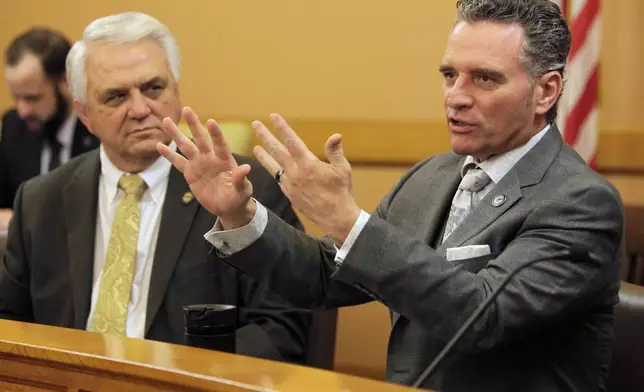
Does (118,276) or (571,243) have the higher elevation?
(571,243)

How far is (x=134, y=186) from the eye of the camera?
2484 millimetres

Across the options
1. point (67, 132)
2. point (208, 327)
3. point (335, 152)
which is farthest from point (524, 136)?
point (67, 132)

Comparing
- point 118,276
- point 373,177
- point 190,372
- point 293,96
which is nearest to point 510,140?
point 190,372

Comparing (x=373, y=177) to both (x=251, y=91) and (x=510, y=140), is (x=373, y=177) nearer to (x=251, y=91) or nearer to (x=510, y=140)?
(x=251, y=91)

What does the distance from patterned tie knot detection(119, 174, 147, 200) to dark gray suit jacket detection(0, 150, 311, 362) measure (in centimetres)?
8

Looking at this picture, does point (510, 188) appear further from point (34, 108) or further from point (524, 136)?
point (34, 108)

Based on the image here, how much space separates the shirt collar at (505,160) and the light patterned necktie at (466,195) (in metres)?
0.02

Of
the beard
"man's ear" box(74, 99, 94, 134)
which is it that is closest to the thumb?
"man's ear" box(74, 99, 94, 134)

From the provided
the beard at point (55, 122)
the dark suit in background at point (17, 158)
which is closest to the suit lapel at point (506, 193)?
the beard at point (55, 122)

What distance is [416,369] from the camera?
67.8 inches

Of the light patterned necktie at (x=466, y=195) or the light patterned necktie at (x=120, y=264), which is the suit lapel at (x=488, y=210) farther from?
the light patterned necktie at (x=120, y=264)

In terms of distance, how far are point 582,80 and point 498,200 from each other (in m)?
1.52

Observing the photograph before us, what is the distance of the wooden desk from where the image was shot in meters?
1.19

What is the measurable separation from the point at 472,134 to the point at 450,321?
0.39 metres
